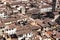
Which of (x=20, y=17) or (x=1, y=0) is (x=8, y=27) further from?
(x=1, y=0)

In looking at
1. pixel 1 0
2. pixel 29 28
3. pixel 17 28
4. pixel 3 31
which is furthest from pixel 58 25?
pixel 1 0

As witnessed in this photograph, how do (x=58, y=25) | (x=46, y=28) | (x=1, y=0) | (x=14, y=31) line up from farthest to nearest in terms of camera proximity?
(x=1, y=0)
(x=58, y=25)
(x=46, y=28)
(x=14, y=31)

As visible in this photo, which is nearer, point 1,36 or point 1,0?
point 1,36

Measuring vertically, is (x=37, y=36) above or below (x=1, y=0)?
below

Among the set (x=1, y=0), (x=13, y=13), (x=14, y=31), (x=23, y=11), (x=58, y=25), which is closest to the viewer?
(x=14, y=31)

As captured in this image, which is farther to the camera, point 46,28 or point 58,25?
point 58,25

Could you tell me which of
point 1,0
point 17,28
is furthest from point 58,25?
point 1,0

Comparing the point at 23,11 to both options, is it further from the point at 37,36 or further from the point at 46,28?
the point at 37,36

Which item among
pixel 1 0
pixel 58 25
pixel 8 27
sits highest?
pixel 1 0

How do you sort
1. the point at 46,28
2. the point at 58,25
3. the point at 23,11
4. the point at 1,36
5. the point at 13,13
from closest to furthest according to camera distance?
the point at 1,36 < the point at 46,28 < the point at 58,25 < the point at 13,13 < the point at 23,11
